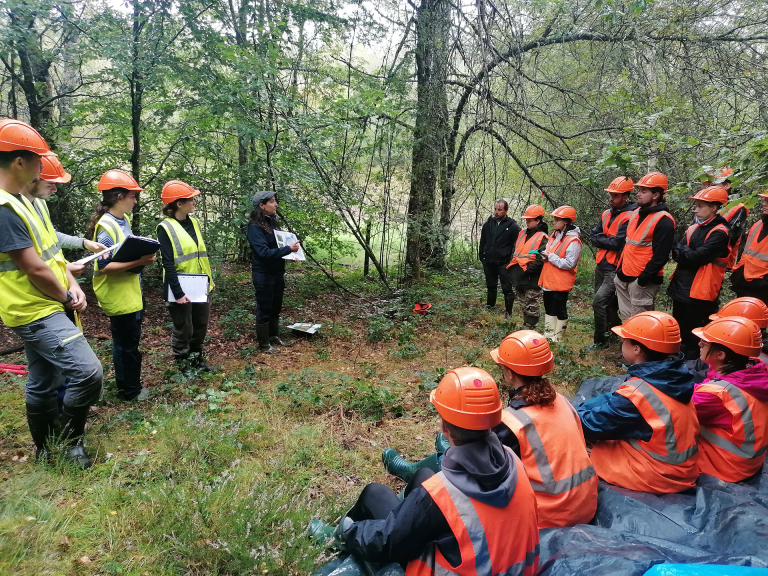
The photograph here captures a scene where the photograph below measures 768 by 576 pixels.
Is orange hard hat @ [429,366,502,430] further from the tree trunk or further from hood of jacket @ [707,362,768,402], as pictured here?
the tree trunk

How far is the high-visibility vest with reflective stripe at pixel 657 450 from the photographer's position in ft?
7.77

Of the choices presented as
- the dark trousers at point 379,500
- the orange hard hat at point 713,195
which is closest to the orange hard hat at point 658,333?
the dark trousers at point 379,500

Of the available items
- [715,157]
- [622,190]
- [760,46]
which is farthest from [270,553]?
[760,46]

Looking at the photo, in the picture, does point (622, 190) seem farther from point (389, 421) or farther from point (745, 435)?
point (389, 421)

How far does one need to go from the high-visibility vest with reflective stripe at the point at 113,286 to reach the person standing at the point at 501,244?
570 centimetres

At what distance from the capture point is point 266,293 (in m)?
5.86

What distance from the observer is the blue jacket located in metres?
2.38

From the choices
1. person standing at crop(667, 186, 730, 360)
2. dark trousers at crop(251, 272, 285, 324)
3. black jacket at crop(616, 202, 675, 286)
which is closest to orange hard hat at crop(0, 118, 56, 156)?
dark trousers at crop(251, 272, 285, 324)

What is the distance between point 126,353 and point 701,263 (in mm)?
6187

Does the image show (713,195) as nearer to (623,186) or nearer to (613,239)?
(623,186)

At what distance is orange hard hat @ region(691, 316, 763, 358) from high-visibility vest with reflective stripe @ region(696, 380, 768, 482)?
0.90 ft

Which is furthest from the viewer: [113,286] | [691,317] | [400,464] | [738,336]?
[691,317]

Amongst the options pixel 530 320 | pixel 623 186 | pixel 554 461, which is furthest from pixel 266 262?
pixel 623 186

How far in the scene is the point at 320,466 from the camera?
11.0 ft
